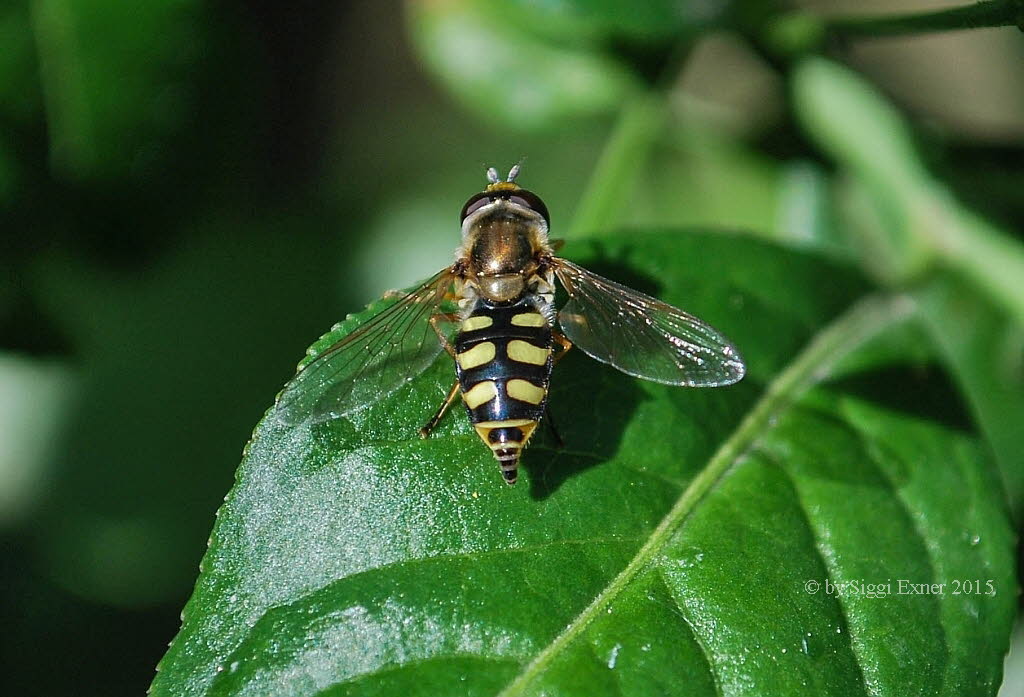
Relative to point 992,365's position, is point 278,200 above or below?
above

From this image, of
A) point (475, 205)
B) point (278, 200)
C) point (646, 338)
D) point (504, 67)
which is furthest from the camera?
point (278, 200)

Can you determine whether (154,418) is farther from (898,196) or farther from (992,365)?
(992,365)

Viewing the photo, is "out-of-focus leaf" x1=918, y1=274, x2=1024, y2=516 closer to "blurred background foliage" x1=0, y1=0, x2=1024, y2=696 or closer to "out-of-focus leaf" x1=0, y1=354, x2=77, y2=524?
"blurred background foliage" x1=0, y1=0, x2=1024, y2=696

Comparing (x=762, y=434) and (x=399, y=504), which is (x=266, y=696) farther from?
(x=762, y=434)

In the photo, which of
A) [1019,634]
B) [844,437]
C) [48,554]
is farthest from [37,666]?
[1019,634]

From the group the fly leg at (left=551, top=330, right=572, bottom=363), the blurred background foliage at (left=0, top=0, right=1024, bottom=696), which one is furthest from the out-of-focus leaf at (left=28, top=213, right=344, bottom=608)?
the fly leg at (left=551, top=330, right=572, bottom=363)

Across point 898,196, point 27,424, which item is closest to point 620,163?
point 898,196

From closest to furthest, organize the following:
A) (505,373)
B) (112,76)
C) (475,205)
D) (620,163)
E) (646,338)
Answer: (505,373), (646,338), (475,205), (112,76), (620,163)
